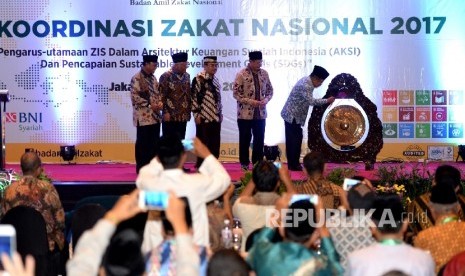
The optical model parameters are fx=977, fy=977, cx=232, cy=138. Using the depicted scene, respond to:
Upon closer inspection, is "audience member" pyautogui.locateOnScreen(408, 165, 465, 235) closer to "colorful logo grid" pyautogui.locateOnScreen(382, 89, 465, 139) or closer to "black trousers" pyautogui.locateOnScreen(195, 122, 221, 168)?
"black trousers" pyautogui.locateOnScreen(195, 122, 221, 168)

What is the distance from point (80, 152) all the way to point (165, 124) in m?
1.66

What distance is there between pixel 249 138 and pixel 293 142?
0.51 m

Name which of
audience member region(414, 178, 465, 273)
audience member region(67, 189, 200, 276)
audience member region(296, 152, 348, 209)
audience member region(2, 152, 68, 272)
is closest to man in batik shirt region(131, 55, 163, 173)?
audience member region(2, 152, 68, 272)

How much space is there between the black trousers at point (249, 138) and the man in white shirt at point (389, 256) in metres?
6.44

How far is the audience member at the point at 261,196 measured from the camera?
5086 mm

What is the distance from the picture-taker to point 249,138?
34.6ft

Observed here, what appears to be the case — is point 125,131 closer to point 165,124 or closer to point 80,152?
point 80,152

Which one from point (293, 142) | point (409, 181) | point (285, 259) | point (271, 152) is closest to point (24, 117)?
point (271, 152)

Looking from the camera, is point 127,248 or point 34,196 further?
point 34,196

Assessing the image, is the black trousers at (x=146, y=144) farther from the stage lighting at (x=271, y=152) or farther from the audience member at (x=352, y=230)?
the audience member at (x=352, y=230)

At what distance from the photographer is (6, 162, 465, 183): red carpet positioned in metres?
9.66

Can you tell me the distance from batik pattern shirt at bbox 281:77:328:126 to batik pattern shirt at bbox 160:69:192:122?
1062mm

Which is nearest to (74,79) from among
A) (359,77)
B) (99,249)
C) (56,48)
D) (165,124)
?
(56,48)

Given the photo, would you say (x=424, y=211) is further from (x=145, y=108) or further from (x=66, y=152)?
(x=66, y=152)
